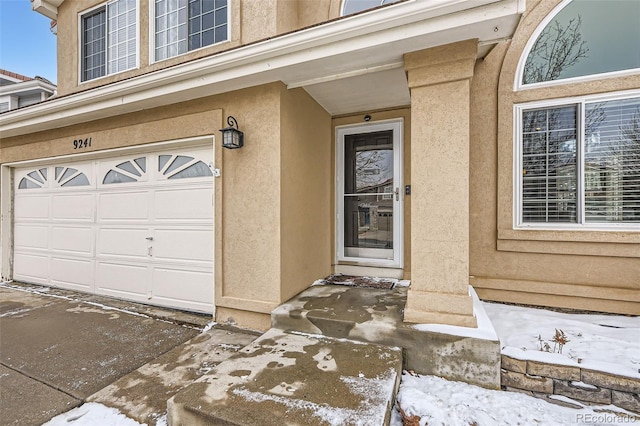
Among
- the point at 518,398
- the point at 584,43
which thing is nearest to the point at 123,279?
the point at 518,398

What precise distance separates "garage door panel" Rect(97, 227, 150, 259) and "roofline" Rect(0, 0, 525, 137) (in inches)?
71.0

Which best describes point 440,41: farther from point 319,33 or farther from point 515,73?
point 515,73

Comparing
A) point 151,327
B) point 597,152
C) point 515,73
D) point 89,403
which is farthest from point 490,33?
point 151,327

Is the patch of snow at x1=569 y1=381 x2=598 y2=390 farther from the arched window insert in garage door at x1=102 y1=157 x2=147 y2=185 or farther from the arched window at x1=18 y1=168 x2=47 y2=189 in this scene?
the arched window at x1=18 y1=168 x2=47 y2=189

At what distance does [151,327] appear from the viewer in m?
3.48

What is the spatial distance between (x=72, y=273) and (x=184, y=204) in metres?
2.94

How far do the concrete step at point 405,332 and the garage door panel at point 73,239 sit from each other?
396 cm

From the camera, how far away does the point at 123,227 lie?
450 cm

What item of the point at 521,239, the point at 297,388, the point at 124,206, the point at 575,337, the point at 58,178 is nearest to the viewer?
the point at 297,388

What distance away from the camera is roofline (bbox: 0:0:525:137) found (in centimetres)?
230

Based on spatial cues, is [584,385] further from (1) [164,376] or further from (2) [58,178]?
(2) [58,178]

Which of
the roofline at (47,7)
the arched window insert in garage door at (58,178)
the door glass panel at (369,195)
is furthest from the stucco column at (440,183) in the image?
the roofline at (47,7)

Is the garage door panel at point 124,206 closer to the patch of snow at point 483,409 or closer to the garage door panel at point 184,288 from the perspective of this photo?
the garage door panel at point 184,288

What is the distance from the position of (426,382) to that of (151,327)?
3.16 m
